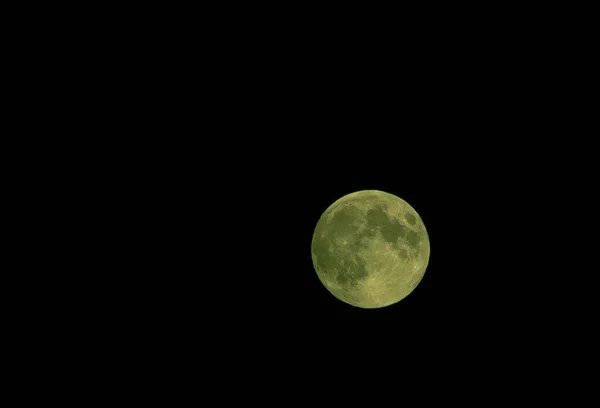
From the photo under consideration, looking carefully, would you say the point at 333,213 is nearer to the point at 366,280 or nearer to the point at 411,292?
the point at 366,280

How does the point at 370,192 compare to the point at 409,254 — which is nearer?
the point at 409,254

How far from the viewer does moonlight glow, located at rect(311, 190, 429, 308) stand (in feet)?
18.3

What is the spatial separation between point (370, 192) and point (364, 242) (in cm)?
93

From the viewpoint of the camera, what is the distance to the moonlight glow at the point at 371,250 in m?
5.57

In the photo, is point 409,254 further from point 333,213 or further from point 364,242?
point 333,213

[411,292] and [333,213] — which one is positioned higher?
[333,213]

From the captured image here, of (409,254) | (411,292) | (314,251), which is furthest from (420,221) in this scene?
(314,251)

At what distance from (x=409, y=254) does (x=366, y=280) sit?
696 mm

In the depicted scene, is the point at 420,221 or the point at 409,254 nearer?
the point at 409,254

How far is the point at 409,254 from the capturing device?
570 centimetres

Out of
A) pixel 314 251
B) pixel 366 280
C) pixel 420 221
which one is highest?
pixel 420 221

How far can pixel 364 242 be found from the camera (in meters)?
5.55

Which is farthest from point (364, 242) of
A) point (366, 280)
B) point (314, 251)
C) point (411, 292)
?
point (411, 292)

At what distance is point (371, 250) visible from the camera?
553cm
